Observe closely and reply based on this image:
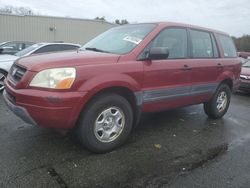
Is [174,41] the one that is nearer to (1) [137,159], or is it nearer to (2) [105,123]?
(2) [105,123]

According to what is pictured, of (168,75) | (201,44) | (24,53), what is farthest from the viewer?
(24,53)

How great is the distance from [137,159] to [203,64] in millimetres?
2337

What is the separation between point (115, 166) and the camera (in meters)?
3.43

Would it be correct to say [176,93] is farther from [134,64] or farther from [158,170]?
[158,170]

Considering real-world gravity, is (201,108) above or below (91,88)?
below

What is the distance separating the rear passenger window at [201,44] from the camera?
506 cm

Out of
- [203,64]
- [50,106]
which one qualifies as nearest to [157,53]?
[203,64]

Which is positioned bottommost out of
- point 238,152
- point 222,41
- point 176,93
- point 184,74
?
point 238,152

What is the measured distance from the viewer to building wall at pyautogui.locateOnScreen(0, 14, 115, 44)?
24.0m

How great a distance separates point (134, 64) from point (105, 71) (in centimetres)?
51

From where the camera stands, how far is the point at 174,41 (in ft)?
15.4

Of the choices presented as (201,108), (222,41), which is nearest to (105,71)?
(222,41)

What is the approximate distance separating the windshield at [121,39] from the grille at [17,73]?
4.13 feet

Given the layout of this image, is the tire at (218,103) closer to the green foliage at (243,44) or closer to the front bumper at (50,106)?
the front bumper at (50,106)
